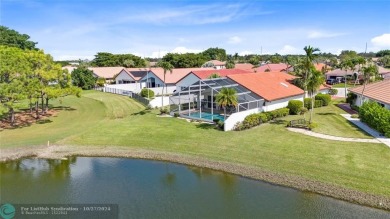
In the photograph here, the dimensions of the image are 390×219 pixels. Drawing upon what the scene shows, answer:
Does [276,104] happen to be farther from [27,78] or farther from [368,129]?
[27,78]

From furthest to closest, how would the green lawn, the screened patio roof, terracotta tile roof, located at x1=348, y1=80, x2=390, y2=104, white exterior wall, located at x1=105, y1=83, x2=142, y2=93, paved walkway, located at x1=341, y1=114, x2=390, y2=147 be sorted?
white exterior wall, located at x1=105, y1=83, x2=142, y2=93
the screened patio roof
terracotta tile roof, located at x1=348, y1=80, x2=390, y2=104
paved walkway, located at x1=341, y1=114, x2=390, y2=147
the green lawn

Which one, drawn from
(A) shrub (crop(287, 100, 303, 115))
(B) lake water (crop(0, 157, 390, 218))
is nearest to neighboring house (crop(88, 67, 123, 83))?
(A) shrub (crop(287, 100, 303, 115))

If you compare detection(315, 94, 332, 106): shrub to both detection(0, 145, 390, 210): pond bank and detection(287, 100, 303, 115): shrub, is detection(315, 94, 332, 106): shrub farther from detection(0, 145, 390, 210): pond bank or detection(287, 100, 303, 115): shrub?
detection(0, 145, 390, 210): pond bank

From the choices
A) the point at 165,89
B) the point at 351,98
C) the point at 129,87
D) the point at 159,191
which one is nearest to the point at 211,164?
the point at 159,191

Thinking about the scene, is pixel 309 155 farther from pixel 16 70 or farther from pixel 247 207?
pixel 16 70

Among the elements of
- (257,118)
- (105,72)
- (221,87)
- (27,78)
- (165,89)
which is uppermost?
(105,72)

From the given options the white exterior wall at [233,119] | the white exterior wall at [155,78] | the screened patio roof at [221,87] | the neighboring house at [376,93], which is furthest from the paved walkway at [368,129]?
the white exterior wall at [155,78]
